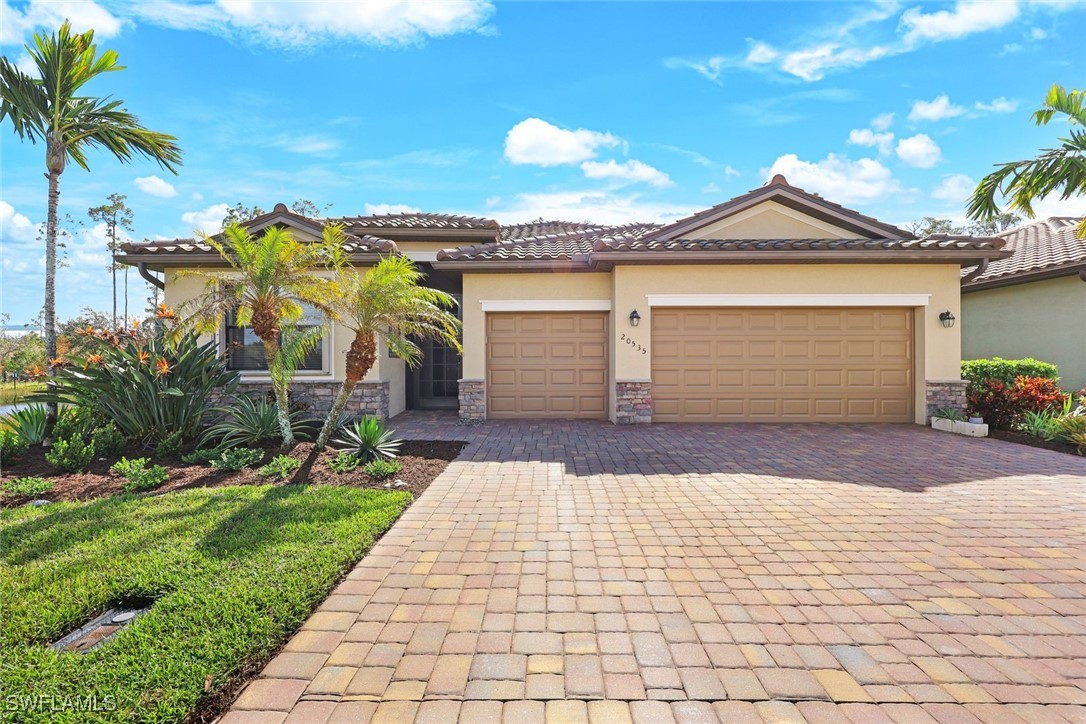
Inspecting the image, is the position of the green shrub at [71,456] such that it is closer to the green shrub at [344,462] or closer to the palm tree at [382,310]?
the palm tree at [382,310]

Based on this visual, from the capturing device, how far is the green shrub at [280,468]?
5.99m

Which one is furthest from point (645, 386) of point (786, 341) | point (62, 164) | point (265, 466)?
point (62, 164)

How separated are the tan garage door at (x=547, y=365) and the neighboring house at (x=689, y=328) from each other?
0.03m

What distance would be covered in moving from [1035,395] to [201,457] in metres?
14.5

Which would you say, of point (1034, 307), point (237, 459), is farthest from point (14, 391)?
point (1034, 307)

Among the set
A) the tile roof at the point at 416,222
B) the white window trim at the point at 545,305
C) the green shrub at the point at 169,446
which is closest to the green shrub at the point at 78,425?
the green shrub at the point at 169,446

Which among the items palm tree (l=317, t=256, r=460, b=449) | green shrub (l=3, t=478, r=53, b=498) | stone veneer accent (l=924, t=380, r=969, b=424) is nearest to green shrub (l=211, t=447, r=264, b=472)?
palm tree (l=317, t=256, r=460, b=449)

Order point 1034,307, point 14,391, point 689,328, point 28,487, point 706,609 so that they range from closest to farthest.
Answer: point 706,609
point 28,487
point 689,328
point 1034,307
point 14,391

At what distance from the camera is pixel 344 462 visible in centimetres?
629

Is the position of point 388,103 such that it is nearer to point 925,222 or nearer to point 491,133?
point 491,133

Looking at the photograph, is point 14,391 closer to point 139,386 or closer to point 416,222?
point 139,386

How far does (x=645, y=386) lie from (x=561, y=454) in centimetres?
349

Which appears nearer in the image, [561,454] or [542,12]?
[561,454]

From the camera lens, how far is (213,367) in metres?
7.87
